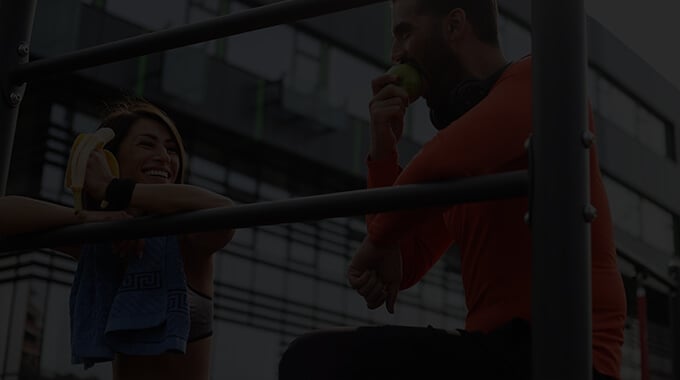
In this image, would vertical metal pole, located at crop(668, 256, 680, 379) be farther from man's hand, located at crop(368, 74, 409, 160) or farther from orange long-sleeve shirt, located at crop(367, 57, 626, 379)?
man's hand, located at crop(368, 74, 409, 160)

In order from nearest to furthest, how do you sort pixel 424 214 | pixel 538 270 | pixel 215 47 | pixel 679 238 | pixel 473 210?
pixel 538 270
pixel 424 214
pixel 473 210
pixel 215 47
pixel 679 238

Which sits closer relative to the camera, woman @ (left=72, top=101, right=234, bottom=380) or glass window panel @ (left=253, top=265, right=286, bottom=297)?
woman @ (left=72, top=101, right=234, bottom=380)

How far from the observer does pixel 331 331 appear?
1.52 m

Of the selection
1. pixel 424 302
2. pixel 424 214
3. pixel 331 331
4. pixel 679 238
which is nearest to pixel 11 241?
pixel 331 331

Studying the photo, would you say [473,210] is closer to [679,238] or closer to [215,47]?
[215,47]

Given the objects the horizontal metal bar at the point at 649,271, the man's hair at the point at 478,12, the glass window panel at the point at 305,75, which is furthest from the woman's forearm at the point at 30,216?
the glass window panel at the point at 305,75

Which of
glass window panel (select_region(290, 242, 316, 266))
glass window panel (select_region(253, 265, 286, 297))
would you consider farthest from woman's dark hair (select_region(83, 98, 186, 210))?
glass window panel (select_region(290, 242, 316, 266))

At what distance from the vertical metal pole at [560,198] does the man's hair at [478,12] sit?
1.67ft

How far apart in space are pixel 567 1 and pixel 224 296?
1589 centimetres

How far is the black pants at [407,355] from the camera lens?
4.91 ft

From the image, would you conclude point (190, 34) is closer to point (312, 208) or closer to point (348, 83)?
point (312, 208)

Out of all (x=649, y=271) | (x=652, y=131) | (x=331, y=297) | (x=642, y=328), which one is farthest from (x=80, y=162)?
(x=652, y=131)

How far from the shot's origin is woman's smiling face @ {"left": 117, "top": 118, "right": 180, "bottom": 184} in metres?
2.42

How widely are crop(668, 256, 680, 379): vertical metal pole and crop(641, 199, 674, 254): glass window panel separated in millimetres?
24791
